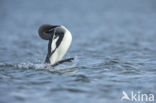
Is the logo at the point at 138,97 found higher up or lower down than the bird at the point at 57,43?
lower down

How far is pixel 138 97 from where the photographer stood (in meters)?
7.59

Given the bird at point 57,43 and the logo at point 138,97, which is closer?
the logo at point 138,97

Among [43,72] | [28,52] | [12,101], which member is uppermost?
[28,52]

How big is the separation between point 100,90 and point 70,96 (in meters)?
0.80

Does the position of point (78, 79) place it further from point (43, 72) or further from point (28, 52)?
point (28, 52)

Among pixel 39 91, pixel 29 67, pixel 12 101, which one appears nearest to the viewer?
pixel 12 101

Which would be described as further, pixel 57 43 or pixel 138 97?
pixel 57 43

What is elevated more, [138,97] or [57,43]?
[57,43]

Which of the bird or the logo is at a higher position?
the bird

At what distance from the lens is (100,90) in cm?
790

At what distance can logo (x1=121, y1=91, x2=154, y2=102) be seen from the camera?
7.46 metres

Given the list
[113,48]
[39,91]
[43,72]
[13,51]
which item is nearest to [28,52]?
[13,51]

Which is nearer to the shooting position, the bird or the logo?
the logo

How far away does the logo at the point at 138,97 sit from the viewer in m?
7.46
